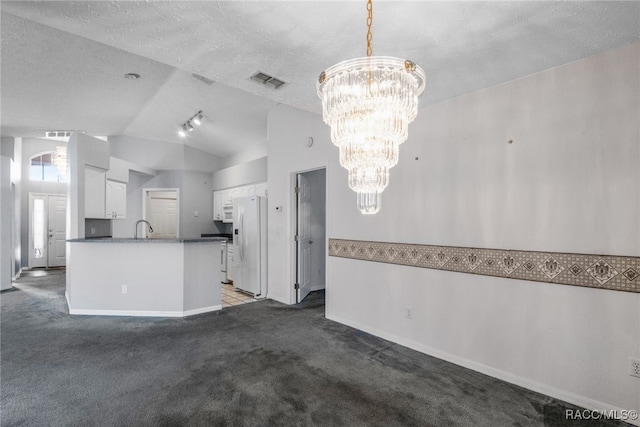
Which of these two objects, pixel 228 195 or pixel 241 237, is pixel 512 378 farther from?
pixel 228 195

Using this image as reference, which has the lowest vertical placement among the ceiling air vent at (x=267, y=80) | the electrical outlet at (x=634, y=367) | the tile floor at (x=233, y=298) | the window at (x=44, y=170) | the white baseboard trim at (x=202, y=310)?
the tile floor at (x=233, y=298)

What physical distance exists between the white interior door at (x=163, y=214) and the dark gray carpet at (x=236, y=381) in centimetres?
444

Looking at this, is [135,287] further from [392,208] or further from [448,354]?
[448,354]

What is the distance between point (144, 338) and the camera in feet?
10.9

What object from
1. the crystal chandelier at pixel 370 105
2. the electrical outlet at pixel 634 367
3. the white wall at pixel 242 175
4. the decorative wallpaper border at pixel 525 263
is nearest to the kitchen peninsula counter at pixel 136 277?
the white wall at pixel 242 175

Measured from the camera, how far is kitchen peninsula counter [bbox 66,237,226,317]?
13.4ft

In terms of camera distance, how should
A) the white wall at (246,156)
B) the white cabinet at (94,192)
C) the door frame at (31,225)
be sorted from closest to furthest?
the white cabinet at (94,192)
the white wall at (246,156)
the door frame at (31,225)

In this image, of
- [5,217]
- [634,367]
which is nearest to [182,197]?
[5,217]

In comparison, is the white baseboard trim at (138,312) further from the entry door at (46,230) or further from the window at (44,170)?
the window at (44,170)

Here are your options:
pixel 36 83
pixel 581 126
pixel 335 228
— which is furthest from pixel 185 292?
pixel 581 126

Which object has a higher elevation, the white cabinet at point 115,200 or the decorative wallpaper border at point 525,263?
the white cabinet at point 115,200

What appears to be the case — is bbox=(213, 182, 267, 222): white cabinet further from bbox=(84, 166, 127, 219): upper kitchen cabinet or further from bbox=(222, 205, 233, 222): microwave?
bbox=(84, 166, 127, 219): upper kitchen cabinet

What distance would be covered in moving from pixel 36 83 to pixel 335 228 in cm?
455

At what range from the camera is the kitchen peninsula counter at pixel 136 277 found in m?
4.09
